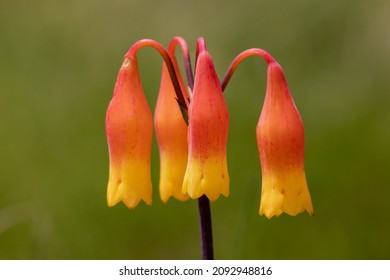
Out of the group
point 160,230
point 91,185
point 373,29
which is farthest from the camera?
point 373,29

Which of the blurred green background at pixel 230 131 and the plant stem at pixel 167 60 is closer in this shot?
the plant stem at pixel 167 60

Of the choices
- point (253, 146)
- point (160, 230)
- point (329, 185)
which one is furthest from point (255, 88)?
point (160, 230)

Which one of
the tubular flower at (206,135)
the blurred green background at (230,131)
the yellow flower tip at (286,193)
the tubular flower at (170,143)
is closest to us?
the tubular flower at (206,135)

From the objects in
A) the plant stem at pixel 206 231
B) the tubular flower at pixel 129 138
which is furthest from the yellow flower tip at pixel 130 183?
the plant stem at pixel 206 231

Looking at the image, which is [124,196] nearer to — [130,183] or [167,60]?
[130,183]

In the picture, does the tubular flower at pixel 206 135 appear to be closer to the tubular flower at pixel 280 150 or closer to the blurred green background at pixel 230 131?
the tubular flower at pixel 280 150

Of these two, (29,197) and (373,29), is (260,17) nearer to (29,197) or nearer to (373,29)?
(373,29)
